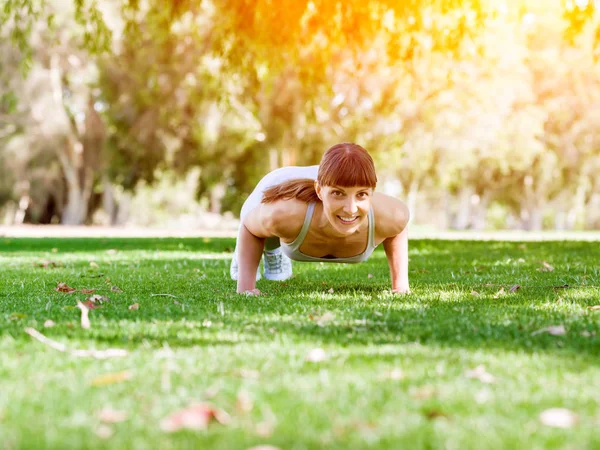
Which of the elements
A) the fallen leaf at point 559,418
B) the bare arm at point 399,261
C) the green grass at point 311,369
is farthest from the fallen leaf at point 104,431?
the bare arm at point 399,261

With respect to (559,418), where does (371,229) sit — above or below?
above

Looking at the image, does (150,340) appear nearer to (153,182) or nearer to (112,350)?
(112,350)

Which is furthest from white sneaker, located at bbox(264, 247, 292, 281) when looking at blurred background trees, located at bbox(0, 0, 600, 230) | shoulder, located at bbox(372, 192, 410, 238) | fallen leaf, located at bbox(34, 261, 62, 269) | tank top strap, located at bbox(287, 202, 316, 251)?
blurred background trees, located at bbox(0, 0, 600, 230)

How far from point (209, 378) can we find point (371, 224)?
276cm

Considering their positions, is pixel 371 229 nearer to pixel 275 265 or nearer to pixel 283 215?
pixel 283 215

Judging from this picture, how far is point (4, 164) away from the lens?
3744 centimetres

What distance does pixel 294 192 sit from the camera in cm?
546

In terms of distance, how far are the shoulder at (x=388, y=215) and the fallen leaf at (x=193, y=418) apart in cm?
322

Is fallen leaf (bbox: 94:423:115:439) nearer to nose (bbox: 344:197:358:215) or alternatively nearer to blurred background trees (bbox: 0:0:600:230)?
nose (bbox: 344:197:358:215)

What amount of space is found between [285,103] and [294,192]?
70.9 ft

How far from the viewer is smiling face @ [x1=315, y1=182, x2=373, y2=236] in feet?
16.4

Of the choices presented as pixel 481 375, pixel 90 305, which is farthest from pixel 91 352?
pixel 481 375

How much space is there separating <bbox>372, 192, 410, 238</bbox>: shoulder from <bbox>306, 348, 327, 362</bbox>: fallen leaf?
2.27 m

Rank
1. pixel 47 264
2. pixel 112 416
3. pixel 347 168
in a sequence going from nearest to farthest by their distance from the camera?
pixel 112 416
pixel 347 168
pixel 47 264
